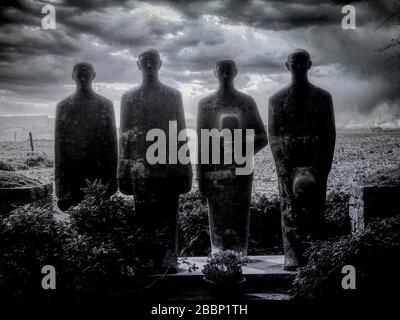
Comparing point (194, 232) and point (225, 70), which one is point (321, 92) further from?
point (194, 232)

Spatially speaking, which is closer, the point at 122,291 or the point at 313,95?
the point at 122,291

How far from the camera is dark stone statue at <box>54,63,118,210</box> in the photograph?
5.10 metres

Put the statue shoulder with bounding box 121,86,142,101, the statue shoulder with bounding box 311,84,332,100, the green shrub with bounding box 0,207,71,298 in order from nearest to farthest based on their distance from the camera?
the green shrub with bounding box 0,207,71,298
the statue shoulder with bounding box 311,84,332,100
the statue shoulder with bounding box 121,86,142,101

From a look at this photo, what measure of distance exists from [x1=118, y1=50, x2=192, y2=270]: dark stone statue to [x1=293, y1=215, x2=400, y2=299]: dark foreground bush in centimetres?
163

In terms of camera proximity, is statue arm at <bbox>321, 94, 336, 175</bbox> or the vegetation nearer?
the vegetation

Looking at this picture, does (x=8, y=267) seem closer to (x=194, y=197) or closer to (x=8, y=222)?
(x=8, y=222)

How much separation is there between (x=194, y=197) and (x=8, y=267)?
4315 mm

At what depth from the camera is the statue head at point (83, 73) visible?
510cm

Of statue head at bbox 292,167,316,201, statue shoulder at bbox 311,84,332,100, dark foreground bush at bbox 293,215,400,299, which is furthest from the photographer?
statue shoulder at bbox 311,84,332,100

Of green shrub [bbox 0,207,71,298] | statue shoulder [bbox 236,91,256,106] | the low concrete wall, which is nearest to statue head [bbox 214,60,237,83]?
statue shoulder [bbox 236,91,256,106]

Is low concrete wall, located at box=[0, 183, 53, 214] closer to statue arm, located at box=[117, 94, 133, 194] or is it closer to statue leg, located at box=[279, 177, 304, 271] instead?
statue arm, located at box=[117, 94, 133, 194]

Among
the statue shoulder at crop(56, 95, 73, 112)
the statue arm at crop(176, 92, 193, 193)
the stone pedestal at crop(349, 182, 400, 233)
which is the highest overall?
the statue shoulder at crop(56, 95, 73, 112)
